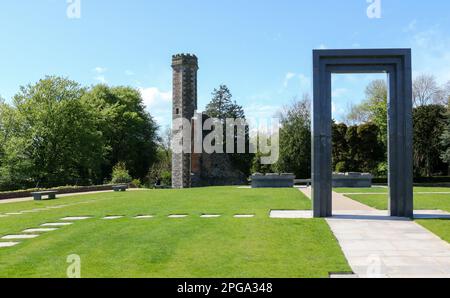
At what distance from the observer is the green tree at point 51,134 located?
1458 inches

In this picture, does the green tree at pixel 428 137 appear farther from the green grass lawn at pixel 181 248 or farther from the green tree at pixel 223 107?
the green grass lawn at pixel 181 248

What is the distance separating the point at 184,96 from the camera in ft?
131

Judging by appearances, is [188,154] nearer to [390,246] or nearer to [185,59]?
[185,59]

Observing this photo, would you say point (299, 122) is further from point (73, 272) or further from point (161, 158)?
point (73, 272)

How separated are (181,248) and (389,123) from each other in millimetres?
8015

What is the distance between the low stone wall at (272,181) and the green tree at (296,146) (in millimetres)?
14236

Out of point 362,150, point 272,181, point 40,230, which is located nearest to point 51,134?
point 272,181

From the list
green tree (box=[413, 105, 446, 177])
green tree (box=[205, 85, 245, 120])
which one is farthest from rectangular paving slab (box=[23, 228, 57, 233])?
green tree (box=[205, 85, 245, 120])

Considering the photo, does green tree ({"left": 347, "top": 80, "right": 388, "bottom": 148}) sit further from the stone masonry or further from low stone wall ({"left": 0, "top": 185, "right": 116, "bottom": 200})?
low stone wall ({"left": 0, "top": 185, "right": 116, "bottom": 200})

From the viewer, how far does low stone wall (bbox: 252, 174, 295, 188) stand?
28.1 m

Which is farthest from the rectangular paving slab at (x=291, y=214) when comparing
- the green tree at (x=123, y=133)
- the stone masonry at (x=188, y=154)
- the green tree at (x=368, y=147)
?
the green tree at (x=123, y=133)

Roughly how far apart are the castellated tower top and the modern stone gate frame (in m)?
29.1

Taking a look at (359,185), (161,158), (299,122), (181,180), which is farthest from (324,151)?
(161,158)

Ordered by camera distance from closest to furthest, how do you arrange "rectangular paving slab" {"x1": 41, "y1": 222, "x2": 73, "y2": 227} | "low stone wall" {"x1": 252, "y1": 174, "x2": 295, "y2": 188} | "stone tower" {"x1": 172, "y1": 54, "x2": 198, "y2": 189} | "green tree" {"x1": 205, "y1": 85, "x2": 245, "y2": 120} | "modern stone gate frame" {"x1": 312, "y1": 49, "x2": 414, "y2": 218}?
"rectangular paving slab" {"x1": 41, "y1": 222, "x2": 73, "y2": 227}
"modern stone gate frame" {"x1": 312, "y1": 49, "x2": 414, "y2": 218}
"low stone wall" {"x1": 252, "y1": 174, "x2": 295, "y2": 188}
"stone tower" {"x1": 172, "y1": 54, "x2": 198, "y2": 189}
"green tree" {"x1": 205, "y1": 85, "x2": 245, "y2": 120}
